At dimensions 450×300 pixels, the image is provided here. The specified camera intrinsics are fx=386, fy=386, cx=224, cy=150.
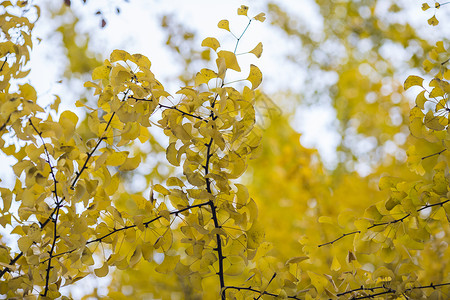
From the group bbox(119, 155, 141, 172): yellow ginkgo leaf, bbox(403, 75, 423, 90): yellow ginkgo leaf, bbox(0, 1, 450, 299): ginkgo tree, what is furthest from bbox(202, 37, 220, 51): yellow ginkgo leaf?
bbox(403, 75, 423, 90): yellow ginkgo leaf

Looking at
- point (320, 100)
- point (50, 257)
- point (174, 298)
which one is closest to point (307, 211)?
point (174, 298)

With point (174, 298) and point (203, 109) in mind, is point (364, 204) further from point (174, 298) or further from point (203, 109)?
point (203, 109)

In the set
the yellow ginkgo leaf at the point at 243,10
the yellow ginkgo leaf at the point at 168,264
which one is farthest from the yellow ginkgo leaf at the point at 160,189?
the yellow ginkgo leaf at the point at 243,10

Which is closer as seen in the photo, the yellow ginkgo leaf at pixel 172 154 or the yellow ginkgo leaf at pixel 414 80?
the yellow ginkgo leaf at pixel 172 154

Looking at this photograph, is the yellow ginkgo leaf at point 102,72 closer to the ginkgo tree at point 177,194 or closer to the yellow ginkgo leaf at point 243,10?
the ginkgo tree at point 177,194

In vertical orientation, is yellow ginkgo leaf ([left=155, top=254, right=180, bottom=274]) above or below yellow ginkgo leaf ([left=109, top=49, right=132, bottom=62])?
below

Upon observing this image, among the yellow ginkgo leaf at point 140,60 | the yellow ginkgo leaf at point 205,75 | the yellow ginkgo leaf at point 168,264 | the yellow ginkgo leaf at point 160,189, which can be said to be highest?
the yellow ginkgo leaf at point 140,60

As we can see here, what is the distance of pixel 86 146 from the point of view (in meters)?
0.77

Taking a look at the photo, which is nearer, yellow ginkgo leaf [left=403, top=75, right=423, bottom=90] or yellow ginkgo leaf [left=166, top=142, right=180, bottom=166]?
yellow ginkgo leaf [left=166, top=142, right=180, bottom=166]

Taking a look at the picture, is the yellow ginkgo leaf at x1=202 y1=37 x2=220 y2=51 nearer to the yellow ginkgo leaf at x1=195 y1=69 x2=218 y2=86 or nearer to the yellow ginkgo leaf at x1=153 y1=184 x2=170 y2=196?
the yellow ginkgo leaf at x1=195 y1=69 x2=218 y2=86

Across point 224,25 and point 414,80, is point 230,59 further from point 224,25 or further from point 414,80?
point 414,80

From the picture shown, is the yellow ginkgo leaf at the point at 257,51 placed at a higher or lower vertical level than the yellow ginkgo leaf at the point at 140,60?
lower

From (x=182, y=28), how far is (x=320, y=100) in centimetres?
179

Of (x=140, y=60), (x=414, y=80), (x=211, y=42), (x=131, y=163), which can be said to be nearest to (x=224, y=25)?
Result: (x=211, y=42)
